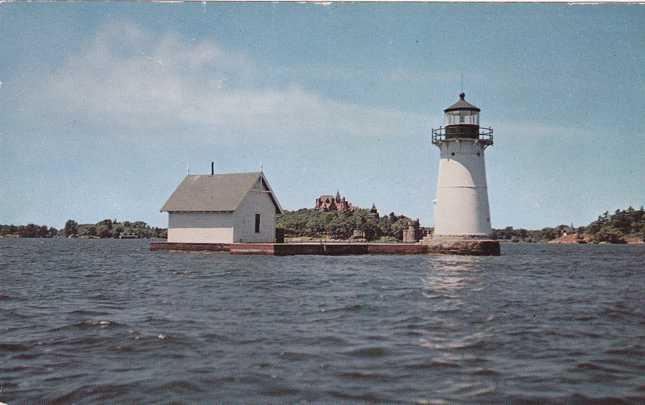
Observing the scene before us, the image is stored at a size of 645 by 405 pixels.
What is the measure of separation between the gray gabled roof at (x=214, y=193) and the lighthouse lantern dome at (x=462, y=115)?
1237 cm

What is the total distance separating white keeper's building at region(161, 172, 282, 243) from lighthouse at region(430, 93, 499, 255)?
35.1 ft

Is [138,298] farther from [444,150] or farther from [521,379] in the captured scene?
[444,150]

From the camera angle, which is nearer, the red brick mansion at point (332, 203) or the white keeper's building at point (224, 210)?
the white keeper's building at point (224, 210)

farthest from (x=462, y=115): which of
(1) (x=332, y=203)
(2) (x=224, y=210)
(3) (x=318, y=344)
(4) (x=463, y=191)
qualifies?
(1) (x=332, y=203)

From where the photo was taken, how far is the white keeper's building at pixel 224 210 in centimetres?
3684

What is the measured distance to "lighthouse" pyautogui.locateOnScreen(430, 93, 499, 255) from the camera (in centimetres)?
3691

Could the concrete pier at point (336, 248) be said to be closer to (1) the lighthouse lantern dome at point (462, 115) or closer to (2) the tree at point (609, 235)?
(1) the lighthouse lantern dome at point (462, 115)

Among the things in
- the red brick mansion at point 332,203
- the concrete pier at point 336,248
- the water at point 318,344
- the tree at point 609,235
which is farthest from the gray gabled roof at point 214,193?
the tree at point 609,235

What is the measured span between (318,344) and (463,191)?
2898 centimetres

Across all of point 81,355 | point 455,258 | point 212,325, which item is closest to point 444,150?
point 455,258

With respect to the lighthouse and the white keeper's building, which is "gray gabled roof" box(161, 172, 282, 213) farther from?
the lighthouse

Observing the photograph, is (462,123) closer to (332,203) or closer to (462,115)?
(462,115)

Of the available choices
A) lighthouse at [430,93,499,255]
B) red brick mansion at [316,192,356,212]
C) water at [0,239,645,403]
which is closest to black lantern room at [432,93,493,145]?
lighthouse at [430,93,499,255]

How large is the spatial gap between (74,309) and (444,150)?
28.3 meters
